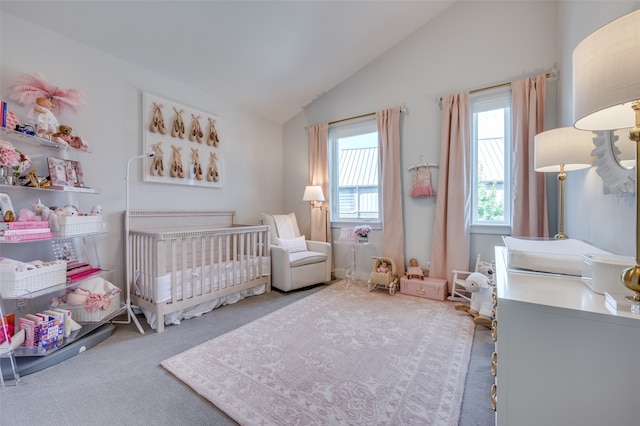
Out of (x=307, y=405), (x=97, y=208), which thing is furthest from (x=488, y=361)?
(x=97, y=208)

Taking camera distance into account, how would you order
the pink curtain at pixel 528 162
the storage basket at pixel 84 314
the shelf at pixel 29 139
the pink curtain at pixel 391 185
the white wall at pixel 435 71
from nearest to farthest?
1. the shelf at pixel 29 139
2. the storage basket at pixel 84 314
3. the pink curtain at pixel 528 162
4. the white wall at pixel 435 71
5. the pink curtain at pixel 391 185

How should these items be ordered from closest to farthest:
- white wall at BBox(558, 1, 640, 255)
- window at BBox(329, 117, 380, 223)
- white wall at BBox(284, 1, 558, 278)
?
white wall at BBox(558, 1, 640, 255)
white wall at BBox(284, 1, 558, 278)
window at BBox(329, 117, 380, 223)

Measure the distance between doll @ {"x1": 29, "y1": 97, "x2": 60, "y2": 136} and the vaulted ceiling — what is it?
728 millimetres

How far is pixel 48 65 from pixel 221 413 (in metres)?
2.92

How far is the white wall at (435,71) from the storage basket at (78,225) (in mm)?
2791

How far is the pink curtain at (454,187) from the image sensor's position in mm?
2887

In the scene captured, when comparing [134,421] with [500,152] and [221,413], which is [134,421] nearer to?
[221,413]

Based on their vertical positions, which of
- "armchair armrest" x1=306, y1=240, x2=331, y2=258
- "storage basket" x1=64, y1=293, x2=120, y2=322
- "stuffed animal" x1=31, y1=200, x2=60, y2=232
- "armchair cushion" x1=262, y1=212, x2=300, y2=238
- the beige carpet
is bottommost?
the beige carpet

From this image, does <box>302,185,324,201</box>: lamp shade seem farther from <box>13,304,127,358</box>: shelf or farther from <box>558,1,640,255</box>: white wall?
<box>558,1,640,255</box>: white wall

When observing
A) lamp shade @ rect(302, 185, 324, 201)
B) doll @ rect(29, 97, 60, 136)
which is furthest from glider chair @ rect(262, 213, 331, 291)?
doll @ rect(29, 97, 60, 136)

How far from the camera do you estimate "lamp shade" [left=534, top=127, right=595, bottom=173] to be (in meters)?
1.51

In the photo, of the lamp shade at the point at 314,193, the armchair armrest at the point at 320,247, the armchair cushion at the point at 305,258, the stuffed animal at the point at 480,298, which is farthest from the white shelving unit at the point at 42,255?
the stuffed animal at the point at 480,298

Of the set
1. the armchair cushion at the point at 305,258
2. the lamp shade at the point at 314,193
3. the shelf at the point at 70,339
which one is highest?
the lamp shade at the point at 314,193

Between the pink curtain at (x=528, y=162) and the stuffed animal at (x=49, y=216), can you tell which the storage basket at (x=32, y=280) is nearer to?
the stuffed animal at (x=49, y=216)
